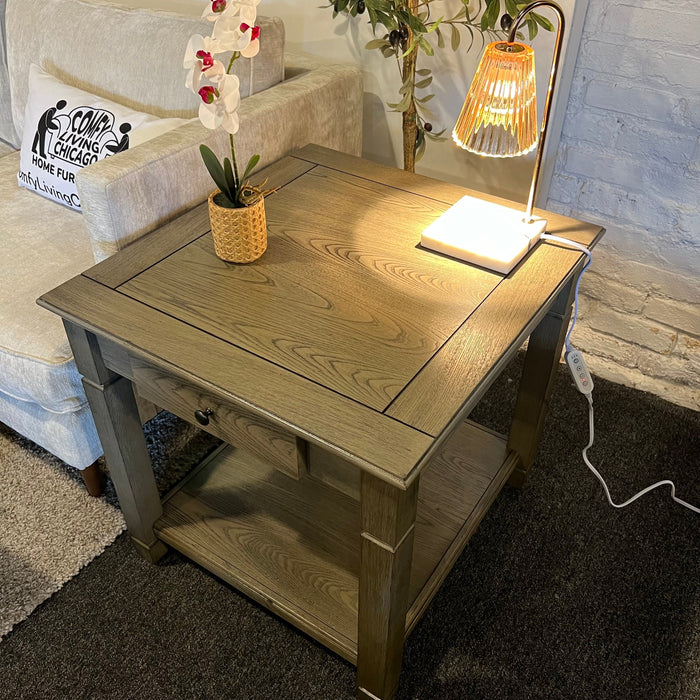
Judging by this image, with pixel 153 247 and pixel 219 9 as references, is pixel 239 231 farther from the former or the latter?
pixel 219 9

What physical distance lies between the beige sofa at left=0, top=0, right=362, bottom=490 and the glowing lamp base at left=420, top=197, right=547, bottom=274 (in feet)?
1.41

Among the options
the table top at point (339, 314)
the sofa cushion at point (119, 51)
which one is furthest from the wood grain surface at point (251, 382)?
the sofa cushion at point (119, 51)

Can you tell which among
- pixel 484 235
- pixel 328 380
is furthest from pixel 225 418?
pixel 484 235

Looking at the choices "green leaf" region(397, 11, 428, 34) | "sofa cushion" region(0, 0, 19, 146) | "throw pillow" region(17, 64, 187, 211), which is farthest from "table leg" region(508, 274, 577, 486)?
"sofa cushion" region(0, 0, 19, 146)

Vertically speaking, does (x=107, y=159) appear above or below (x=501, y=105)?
below

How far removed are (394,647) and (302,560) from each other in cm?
26

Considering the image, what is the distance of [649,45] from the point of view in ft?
Result: 4.66

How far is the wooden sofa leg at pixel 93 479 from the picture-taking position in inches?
57.6

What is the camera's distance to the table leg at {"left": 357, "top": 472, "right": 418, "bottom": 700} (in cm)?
89

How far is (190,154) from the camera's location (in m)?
1.26

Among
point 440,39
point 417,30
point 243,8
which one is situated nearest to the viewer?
point 243,8

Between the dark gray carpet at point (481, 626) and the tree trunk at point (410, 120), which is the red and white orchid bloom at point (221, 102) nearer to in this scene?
the tree trunk at point (410, 120)

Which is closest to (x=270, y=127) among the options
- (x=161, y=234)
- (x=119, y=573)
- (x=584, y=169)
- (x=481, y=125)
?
(x=161, y=234)

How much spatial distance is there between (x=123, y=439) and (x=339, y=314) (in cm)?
46
